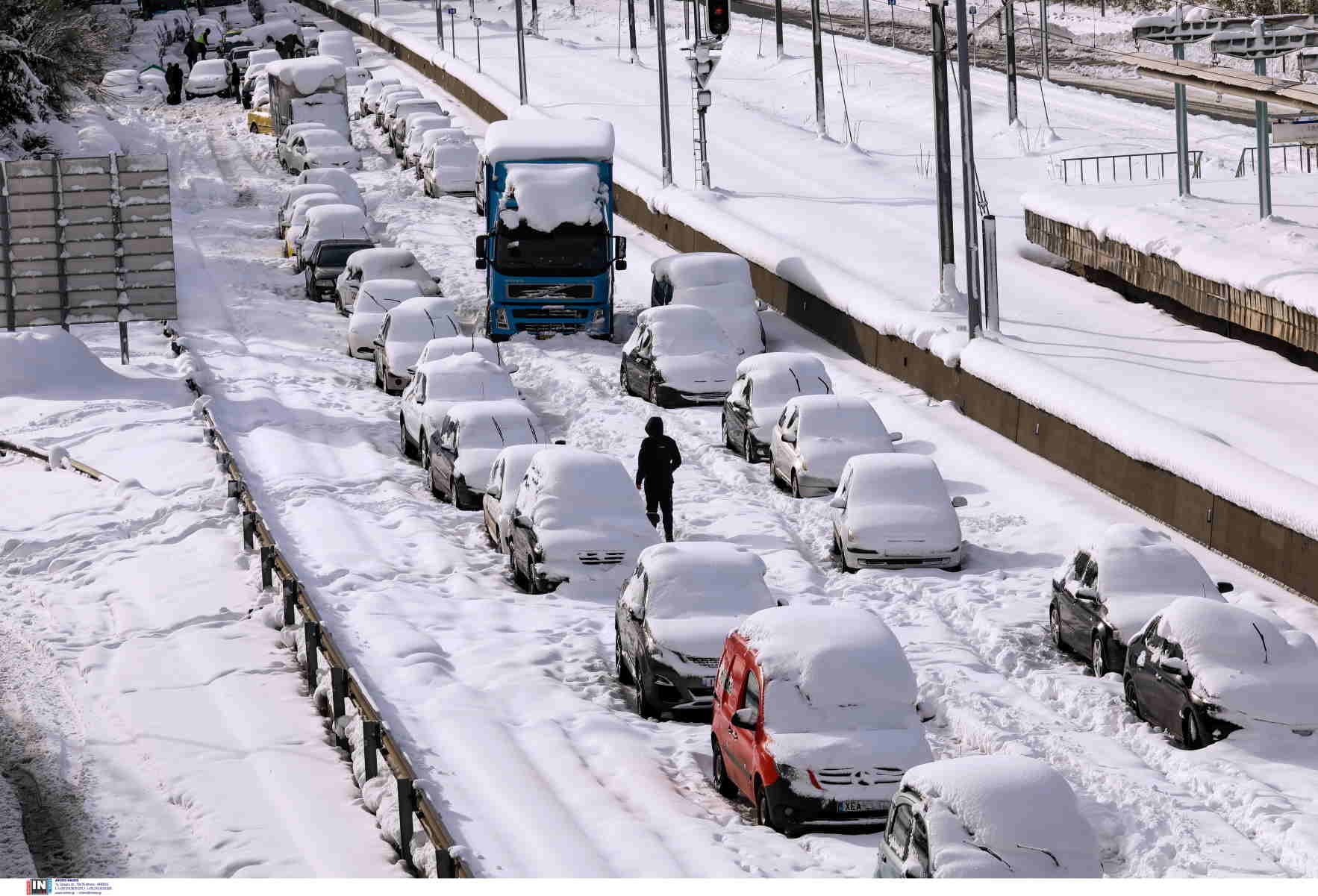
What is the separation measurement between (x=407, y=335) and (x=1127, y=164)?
26255 millimetres

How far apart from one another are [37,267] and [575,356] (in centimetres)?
1013

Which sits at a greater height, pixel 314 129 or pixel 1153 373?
pixel 314 129

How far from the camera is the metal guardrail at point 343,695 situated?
12852mm

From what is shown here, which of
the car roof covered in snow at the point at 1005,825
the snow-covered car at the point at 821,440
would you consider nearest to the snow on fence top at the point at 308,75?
the snow-covered car at the point at 821,440

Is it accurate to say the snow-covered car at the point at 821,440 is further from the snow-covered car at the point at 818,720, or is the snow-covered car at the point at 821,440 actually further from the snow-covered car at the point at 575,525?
the snow-covered car at the point at 818,720

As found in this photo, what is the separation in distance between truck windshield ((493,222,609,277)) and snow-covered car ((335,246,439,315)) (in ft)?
12.1

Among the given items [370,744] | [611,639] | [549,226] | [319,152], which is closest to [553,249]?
[549,226]

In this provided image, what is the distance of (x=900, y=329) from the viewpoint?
1289 inches

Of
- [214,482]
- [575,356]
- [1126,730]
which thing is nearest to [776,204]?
[575,356]

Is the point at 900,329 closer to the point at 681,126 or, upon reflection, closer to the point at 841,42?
the point at 681,126

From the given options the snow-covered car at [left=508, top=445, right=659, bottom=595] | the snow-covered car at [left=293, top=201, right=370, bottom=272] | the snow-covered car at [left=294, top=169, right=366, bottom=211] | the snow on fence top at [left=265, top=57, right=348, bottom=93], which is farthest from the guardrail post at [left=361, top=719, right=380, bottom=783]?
the snow on fence top at [left=265, top=57, right=348, bottom=93]

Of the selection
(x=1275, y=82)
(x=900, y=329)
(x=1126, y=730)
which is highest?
→ (x=1275, y=82)

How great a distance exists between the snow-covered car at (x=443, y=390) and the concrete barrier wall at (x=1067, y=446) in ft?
23.8
